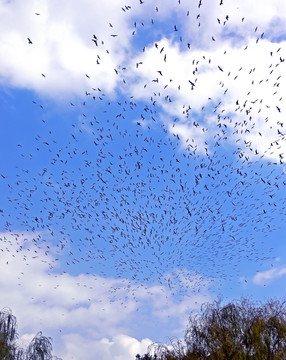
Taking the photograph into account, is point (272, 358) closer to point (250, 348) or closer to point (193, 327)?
point (250, 348)

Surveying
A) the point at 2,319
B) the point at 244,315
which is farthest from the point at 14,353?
the point at 244,315

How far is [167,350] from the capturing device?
26.4 metres

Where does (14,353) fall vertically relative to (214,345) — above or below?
above

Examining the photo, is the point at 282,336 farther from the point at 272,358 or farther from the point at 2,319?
the point at 2,319

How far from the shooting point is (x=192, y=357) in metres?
24.1

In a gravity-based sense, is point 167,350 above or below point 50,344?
below

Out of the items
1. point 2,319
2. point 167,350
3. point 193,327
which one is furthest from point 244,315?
point 2,319

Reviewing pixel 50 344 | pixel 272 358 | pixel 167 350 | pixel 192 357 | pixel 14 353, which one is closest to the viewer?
pixel 272 358

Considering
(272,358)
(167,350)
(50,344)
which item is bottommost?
(272,358)

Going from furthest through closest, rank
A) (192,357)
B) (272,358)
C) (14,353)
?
(14,353) < (192,357) < (272,358)

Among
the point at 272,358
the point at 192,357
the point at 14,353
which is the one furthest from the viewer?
the point at 14,353

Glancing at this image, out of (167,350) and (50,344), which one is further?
(50,344)

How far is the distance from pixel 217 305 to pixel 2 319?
1369 centimetres

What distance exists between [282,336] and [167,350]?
6561 millimetres
